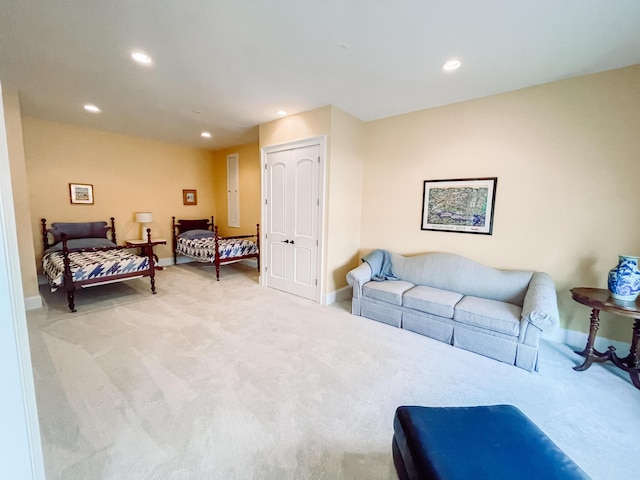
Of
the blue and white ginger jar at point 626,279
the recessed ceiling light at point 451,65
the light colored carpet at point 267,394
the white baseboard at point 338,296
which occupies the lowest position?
the light colored carpet at point 267,394

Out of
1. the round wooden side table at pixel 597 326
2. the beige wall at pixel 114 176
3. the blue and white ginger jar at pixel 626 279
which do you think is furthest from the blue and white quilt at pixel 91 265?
the blue and white ginger jar at pixel 626 279

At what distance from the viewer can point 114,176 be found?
17.7 feet

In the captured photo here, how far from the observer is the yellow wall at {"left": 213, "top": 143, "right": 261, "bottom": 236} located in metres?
6.01

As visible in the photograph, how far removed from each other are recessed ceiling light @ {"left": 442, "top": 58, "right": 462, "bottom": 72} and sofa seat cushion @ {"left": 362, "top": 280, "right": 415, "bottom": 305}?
243 cm

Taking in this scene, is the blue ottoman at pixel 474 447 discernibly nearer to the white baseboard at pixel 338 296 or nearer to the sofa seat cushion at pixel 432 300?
the sofa seat cushion at pixel 432 300

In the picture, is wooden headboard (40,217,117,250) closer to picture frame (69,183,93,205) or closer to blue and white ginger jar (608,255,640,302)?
picture frame (69,183,93,205)

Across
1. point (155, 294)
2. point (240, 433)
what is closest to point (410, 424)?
point (240, 433)

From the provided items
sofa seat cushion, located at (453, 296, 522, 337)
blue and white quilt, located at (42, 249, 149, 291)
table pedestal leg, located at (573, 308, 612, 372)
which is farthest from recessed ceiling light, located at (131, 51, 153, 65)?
table pedestal leg, located at (573, 308, 612, 372)

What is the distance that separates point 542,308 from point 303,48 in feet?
10.2

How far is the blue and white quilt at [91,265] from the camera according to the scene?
357 centimetres

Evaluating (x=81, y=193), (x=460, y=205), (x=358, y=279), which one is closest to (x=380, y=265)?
(x=358, y=279)

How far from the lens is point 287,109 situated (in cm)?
379

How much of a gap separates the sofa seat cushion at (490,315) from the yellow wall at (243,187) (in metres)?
4.53

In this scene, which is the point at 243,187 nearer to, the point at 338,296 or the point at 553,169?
the point at 338,296
